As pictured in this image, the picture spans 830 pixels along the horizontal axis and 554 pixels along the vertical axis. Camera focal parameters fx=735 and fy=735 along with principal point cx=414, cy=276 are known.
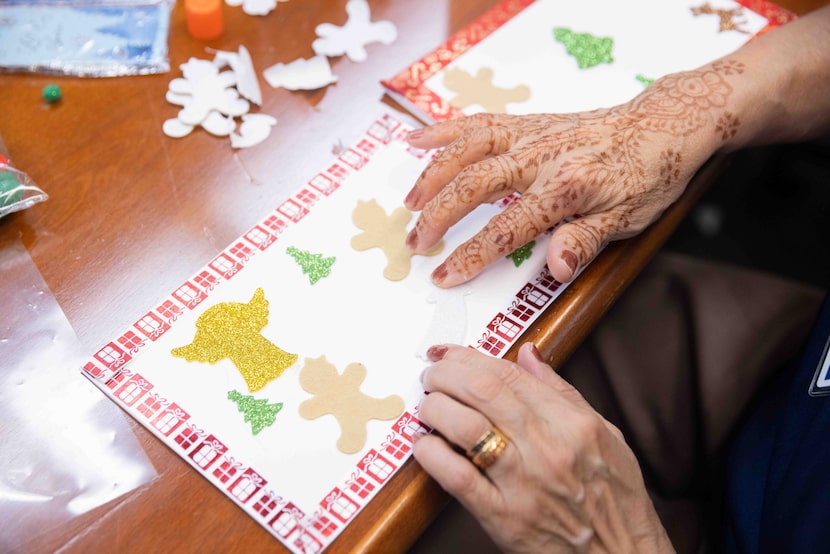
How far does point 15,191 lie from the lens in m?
0.89

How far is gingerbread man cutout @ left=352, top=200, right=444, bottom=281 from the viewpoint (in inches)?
35.2

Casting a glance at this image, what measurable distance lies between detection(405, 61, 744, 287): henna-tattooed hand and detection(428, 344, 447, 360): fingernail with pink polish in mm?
95

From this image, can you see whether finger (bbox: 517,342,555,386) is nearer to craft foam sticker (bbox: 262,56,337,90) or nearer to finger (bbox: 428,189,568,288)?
finger (bbox: 428,189,568,288)

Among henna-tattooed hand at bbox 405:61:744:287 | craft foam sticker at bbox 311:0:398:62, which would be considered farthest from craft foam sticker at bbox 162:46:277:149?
henna-tattooed hand at bbox 405:61:744:287

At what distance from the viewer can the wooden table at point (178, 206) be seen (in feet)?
2.34

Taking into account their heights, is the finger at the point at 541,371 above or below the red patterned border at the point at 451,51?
below

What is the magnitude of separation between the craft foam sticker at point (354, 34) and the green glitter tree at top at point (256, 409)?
1.87 ft

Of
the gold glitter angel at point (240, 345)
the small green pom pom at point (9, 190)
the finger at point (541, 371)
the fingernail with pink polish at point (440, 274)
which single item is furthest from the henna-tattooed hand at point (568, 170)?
the small green pom pom at point (9, 190)

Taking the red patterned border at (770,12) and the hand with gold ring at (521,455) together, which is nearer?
the hand with gold ring at (521,455)

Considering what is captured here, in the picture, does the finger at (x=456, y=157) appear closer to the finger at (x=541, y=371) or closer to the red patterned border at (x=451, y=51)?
the red patterned border at (x=451, y=51)

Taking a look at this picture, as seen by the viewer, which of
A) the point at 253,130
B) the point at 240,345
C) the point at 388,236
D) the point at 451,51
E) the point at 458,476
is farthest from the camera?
the point at 451,51

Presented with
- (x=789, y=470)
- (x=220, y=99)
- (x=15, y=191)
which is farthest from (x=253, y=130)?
(x=789, y=470)

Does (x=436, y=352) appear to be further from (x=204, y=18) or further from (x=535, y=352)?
(x=204, y=18)

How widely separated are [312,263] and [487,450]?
316mm
